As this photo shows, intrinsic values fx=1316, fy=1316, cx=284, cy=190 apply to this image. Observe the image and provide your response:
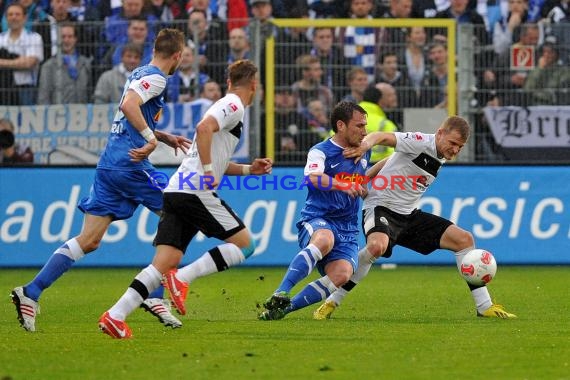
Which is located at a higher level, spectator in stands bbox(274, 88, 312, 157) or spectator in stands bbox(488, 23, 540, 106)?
spectator in stands bbox(488, 23, 540, 106)

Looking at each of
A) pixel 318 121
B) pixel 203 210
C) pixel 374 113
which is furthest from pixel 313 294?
pixel 318 121

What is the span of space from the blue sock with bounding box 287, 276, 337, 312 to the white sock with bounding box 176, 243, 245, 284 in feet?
4.37

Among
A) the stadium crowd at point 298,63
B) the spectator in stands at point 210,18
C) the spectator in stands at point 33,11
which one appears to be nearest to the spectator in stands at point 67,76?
the stadium crowd at point 298,63

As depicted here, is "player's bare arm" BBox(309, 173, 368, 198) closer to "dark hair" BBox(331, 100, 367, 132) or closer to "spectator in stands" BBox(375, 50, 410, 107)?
"dark hair" BBox(331, 100, 367, 132)

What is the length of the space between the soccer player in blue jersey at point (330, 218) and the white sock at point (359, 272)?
0.17 m

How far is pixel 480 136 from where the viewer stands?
18.0m

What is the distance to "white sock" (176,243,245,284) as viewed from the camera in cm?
994

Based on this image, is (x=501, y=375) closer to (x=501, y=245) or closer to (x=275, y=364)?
(x=275, y=364)

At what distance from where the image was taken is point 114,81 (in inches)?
696

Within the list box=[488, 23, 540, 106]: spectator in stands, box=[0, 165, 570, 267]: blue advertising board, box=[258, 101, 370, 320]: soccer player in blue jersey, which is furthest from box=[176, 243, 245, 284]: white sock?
box=[488, 23, 540, 106]: spectator in stands

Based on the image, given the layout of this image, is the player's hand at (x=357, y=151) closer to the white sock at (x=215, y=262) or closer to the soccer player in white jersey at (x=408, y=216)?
the soccer player in white jersey at (x=408, y=216)

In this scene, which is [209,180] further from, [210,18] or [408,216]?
[210,18]

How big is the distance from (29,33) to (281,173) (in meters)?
3.95

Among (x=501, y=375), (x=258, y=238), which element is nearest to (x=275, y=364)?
(x=501, y=375)
